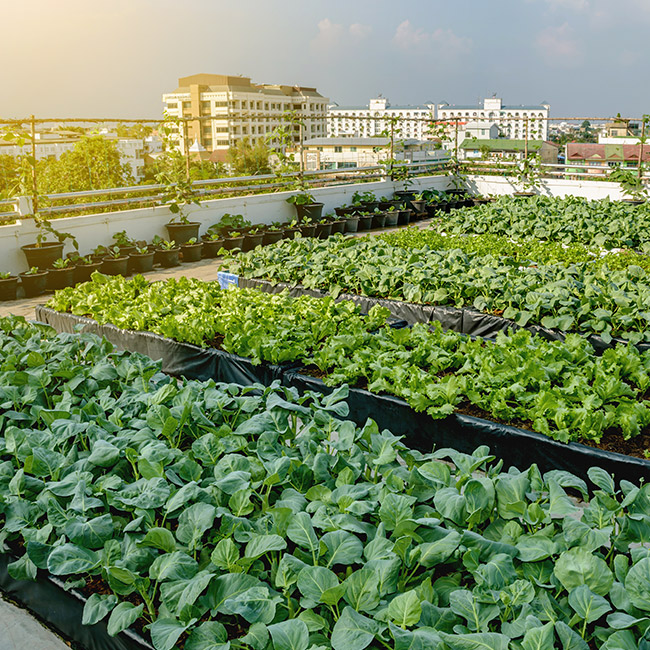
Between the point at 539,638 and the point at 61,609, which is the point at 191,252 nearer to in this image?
the point at 61,609

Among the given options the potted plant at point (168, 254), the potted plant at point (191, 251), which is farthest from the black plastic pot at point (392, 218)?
the potted plant at point (168, 254)

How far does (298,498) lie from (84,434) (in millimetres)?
1202

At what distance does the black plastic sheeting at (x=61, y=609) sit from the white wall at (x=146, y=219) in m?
7.13

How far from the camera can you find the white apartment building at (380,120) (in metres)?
14.5

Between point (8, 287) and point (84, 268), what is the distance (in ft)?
3.29

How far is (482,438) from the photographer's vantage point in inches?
145

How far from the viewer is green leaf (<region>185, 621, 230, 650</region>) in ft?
6.11

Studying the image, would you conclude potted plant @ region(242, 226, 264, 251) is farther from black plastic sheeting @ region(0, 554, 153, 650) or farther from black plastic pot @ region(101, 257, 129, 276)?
black plastic sheeting @ region(0, 554, 153, 650)

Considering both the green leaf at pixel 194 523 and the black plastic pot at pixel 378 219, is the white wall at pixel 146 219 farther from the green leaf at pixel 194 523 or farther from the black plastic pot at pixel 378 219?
the green leaf at pixel 194 523

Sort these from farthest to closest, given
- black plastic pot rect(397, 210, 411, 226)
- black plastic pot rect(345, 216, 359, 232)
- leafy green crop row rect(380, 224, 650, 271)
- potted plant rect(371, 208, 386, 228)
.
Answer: black plastic pot rect(397, 210, 411, 226) < potted plant rect(371, 208, 386, 228) < black plastic pot rect(345, 216, 359, 232) < leafy green crop row rect(380, 224, 650, 271)

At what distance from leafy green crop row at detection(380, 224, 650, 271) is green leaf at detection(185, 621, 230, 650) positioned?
230 inches

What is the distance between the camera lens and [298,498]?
240 cm

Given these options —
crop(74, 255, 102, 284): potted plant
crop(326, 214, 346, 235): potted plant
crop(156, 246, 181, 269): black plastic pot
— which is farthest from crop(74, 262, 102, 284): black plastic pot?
crop(326, 214, 346, 235): potted plant

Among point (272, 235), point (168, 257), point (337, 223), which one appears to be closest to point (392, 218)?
point (337, 223)
